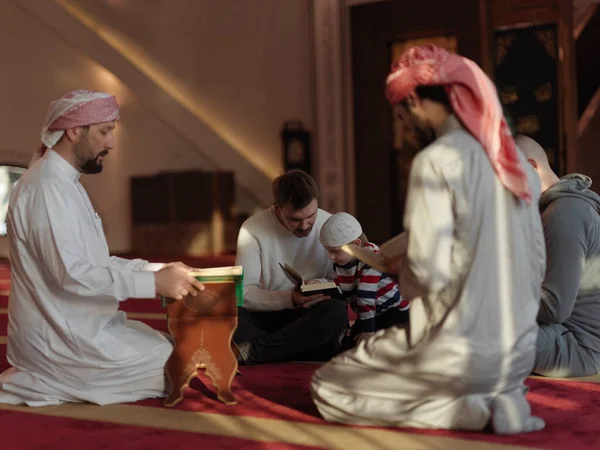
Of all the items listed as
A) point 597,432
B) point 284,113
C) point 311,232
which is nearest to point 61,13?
point 284,113

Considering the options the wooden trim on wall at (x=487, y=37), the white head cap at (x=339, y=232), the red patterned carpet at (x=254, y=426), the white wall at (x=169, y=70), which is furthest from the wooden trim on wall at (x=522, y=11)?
the red patterned carpet at (x=254, y=426)

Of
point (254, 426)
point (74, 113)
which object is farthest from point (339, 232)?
point (74, 113)

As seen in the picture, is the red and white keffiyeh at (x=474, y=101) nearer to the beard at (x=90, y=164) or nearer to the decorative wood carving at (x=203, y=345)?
the decorative wood carving at (x=203, y=345)

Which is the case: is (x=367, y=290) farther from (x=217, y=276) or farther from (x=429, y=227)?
(x=429, y=227)

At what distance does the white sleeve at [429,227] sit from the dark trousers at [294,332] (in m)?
1.38

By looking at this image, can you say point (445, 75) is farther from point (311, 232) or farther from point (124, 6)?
point (124, 6)

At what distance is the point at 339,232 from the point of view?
3.87 meters

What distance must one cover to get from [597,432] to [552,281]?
36.0 inches

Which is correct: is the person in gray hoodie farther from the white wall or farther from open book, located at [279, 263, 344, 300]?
the white wall

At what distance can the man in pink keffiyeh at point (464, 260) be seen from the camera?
2729 mm

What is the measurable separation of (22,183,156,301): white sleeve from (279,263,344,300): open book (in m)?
0.88

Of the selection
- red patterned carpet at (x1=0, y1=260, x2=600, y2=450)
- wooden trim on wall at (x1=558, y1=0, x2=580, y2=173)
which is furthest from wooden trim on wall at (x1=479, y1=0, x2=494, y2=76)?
red patterned carpet at (x1=0, y1=260, x2=600, y2=450)

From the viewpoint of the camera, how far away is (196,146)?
12188 mm

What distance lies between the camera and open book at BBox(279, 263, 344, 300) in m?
4.01
